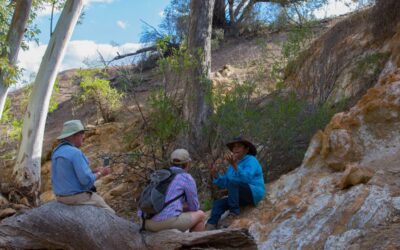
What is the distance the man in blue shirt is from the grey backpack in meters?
0.46

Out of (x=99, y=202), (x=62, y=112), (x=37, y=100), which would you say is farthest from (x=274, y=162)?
(x=62, y=112)

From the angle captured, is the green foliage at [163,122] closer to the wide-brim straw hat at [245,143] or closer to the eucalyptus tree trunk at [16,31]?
the wide-brim straw hat at [245,143]

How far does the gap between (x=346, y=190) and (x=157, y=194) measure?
183 cm

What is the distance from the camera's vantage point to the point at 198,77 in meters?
9.75

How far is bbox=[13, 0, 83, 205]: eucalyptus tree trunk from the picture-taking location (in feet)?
38.5

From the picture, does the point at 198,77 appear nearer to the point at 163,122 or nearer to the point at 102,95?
the point at 163,122

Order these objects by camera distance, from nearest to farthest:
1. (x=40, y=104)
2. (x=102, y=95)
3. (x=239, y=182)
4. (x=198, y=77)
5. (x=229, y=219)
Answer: (x=239, y=182), (x=229, y=219), (x=198, y=77), (x=40, y=104), (x=102, y=95)

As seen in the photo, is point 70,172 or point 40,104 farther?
point 40,104

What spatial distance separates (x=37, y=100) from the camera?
39.5 ft

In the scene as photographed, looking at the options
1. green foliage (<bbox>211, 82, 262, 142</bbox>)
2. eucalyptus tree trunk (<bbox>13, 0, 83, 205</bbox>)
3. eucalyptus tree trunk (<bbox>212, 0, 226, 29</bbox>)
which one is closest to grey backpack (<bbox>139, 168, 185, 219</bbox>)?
green foliage (<bbox>211, 82, 262, 142</bbox>)

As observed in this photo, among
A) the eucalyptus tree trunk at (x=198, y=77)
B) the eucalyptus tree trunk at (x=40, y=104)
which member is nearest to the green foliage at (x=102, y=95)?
the eucalyptus tree trunk at (x=40, y=104)

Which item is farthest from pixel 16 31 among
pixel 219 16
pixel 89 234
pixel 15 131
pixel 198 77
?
pixel 219 16

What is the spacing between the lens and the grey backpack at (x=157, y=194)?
5094mm

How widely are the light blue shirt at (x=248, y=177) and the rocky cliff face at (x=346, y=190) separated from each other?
0.20 meters
